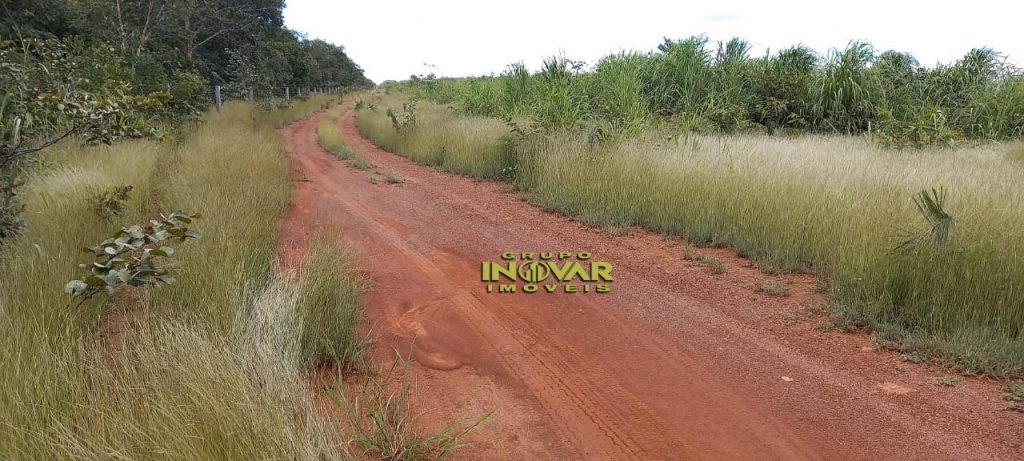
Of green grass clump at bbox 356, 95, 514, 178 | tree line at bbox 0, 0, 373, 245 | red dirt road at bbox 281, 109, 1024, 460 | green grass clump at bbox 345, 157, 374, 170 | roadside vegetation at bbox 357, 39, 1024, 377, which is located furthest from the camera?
green grass clump at bbox 345, 157, 374, 170

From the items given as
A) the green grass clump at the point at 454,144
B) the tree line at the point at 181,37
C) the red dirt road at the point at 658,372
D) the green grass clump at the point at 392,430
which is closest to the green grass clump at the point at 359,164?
the green grass clump at the point at 454,144

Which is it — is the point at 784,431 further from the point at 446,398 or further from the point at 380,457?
the point at 380,457

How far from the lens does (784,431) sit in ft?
8.54

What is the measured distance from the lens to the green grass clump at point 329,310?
3.06 metres

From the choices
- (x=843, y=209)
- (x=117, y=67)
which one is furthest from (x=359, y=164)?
(x=843, y=209)

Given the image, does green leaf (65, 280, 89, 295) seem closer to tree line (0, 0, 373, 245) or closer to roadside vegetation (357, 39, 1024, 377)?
tree line (0, 0, 373, 245)

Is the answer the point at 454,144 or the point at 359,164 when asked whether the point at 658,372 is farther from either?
the point at 359,164

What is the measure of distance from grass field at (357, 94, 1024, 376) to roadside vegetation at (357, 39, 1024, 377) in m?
0.02

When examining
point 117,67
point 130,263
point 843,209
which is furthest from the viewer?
point 117,67

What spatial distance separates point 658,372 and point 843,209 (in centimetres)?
309

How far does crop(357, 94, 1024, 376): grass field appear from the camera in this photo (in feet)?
11.5

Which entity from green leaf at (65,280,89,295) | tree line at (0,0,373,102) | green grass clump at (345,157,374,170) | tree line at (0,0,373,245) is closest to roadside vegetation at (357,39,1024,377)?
green grass clump at (345,157,374,170)

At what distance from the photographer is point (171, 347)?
2414mm

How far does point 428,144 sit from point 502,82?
427cm
